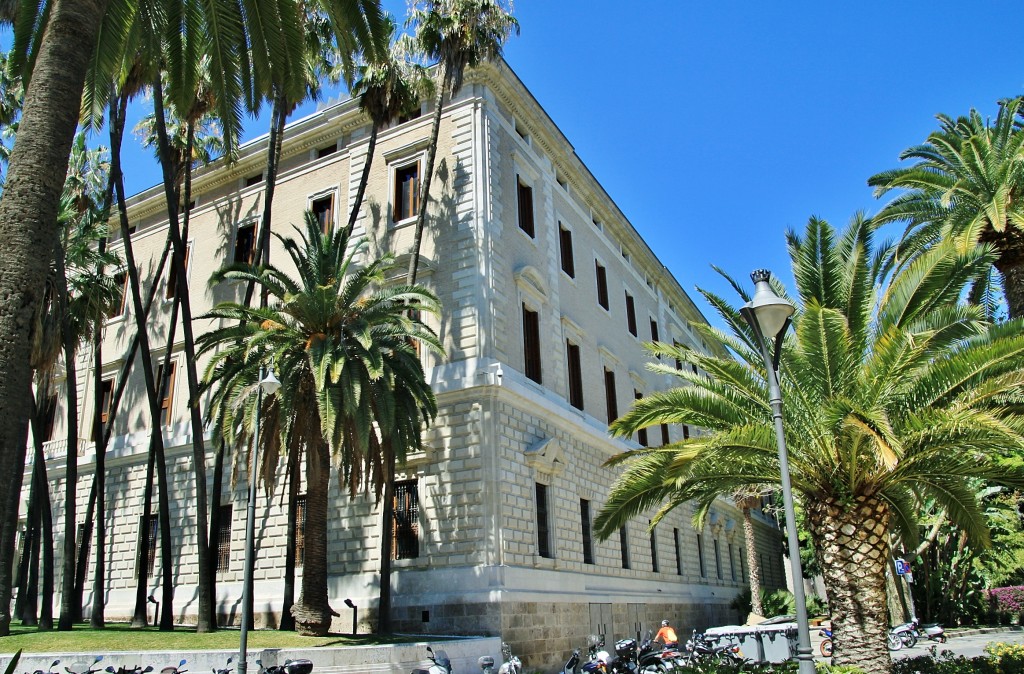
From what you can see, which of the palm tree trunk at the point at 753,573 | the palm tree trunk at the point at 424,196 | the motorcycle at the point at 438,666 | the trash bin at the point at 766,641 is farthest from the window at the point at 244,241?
the palm tree trunk at the point at 753,573

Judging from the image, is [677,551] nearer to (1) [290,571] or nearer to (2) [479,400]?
(2) [479,400]

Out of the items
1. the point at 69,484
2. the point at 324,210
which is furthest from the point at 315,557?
the point at 324,210

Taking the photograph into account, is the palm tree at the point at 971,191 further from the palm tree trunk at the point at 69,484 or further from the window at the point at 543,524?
the palm tree trunk at the point at 69,484

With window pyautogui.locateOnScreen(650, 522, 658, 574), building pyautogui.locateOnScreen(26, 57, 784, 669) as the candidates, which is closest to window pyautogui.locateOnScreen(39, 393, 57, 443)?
building pyautogui.locateOnScreen(26, 57, 784, 669)

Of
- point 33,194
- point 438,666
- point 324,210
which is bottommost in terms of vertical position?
point 438,666

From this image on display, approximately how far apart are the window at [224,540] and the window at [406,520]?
5433 millimetres

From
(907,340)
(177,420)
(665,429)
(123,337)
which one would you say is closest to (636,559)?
(665,429)

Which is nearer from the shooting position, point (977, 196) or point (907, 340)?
point (907, 340)

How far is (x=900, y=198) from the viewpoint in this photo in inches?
746

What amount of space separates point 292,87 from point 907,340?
349 inches

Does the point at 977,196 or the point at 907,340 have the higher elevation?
the point at 977,196

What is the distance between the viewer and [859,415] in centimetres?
1018

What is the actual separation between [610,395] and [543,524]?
323 inches

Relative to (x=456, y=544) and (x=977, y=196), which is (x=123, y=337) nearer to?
(x=456, y=544)
